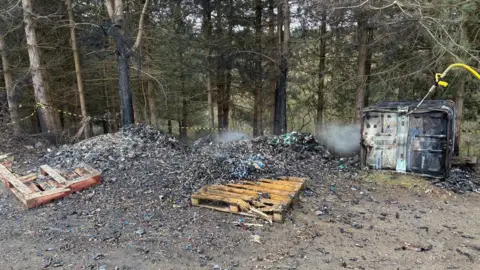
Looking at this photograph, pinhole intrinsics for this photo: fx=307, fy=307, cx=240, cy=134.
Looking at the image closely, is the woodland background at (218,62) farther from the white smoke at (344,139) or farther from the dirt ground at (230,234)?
the dirt ground at (230,234)

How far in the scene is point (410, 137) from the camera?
19.8 ft

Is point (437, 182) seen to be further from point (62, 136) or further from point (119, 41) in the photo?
point (62, 136)

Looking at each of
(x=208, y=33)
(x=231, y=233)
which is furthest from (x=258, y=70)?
(x=231, y=233)

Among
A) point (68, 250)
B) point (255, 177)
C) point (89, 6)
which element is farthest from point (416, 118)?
point (89, 6)

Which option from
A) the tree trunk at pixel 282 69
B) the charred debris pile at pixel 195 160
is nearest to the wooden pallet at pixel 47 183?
the charred debris pile at pixel 195 160

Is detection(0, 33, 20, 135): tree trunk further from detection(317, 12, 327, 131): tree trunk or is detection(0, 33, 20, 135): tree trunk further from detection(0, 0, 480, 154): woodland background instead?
detection(317, 12, 327, 131): tree trunk

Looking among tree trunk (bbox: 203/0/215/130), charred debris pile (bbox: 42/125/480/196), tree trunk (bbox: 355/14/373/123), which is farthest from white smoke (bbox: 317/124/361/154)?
tree trunk (bbox: 203/0/215/130)

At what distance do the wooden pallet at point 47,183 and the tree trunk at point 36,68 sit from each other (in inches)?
149

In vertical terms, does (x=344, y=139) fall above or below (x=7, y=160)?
below

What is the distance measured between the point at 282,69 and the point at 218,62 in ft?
10.6

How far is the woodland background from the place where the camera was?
8375mm

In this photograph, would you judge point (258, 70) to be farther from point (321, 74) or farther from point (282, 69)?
point (321, 74)

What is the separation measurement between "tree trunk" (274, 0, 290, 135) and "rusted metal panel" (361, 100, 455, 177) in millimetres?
5210

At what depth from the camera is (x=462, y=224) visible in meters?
4.48
